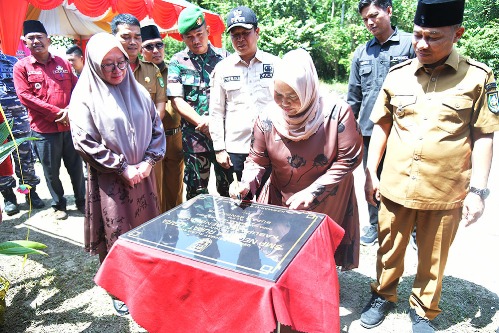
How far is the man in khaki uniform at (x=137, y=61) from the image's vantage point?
9.33 ft

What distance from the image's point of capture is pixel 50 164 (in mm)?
3715

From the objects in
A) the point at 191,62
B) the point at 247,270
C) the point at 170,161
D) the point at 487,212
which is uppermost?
the point at 191,62

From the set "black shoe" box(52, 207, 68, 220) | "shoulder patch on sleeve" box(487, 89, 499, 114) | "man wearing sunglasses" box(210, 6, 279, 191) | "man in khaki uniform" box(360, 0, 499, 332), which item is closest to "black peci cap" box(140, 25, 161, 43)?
"man wearing sunglasses" box(210, 6, 279, 191)

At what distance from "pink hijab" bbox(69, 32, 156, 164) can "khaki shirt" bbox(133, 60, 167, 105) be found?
77 cm

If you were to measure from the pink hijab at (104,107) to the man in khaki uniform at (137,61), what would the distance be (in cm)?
76

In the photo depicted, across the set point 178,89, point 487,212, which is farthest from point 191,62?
point 487,212

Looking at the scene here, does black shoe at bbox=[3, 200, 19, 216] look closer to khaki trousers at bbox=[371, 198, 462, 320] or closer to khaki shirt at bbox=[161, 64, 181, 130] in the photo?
khaki shirt at bbox=[161, 64, 181, 130]

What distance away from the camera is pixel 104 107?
6.89 feet

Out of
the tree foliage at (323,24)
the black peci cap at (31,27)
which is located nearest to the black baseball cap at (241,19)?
the black peci cap at (31,27)

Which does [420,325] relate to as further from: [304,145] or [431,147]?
→ [304,145]

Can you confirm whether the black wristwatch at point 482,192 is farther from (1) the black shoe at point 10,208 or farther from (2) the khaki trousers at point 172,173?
(1) the black shoe at point 10,208

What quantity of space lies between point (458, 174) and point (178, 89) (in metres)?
2.07

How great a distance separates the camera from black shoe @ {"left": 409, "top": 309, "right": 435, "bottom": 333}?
80.0 inches

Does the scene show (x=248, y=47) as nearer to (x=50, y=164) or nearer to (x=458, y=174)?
(x=458, y=174)
